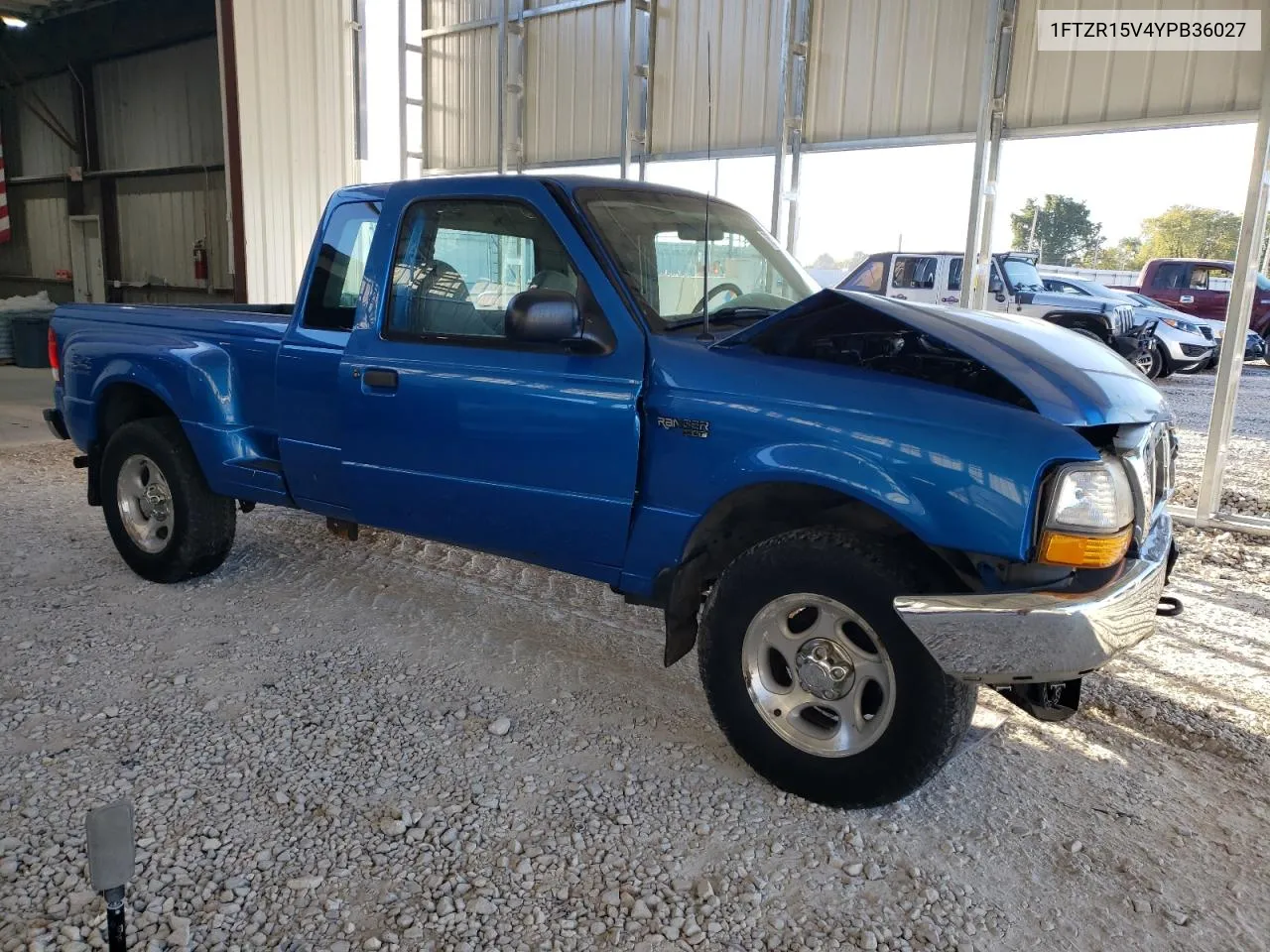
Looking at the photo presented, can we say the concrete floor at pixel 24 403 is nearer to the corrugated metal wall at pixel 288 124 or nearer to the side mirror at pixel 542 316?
the corrugated metal wall at pixel 288 124

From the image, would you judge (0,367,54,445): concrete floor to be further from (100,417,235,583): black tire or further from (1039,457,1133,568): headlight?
(1039,457,1133,568): headlight

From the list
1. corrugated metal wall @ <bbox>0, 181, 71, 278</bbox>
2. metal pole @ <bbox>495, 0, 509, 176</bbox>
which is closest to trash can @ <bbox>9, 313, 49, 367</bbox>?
corrugated metal wall @ <bbox>0, 181, 71, 278</bbox>

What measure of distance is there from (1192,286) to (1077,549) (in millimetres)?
17021

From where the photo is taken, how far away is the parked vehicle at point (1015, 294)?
13.6 metres

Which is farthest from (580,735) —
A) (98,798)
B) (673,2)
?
(673,2)

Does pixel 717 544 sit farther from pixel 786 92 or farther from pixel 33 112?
pixel 33 112

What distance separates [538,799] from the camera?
2885mm

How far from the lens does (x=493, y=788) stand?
2.94 metres

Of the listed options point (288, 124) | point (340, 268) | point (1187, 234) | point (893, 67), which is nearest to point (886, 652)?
point (340, 268)

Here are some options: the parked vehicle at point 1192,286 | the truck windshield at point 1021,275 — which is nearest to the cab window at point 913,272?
the truck windshield at point 1021,275

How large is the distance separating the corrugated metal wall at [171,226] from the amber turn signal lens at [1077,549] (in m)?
15.9

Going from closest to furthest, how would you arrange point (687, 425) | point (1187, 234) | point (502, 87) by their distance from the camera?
point (687, 425) → point (502, 87) → point (1187, 234)

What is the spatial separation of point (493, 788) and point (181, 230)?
16.3 meters

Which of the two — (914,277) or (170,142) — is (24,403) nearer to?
(170,142)
